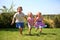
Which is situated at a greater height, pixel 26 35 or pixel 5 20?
pixel 5 20

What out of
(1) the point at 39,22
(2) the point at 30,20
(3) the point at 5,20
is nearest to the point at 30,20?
(2) the point at 30,20

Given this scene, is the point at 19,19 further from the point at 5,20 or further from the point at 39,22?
the point at 39,22

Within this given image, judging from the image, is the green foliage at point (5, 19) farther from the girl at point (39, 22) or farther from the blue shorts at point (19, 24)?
the girl at point (39, 22)

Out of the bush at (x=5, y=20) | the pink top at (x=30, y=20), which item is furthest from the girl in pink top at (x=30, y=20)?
the bush at (x=5, y=20)

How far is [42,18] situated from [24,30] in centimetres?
26

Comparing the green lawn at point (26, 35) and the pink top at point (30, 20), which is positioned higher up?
the pink top at point (30, 20)

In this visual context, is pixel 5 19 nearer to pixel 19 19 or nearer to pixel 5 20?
pixel 5 20

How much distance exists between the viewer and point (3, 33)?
202 cm

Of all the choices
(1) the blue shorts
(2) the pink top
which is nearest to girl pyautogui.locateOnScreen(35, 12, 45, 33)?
(2) the pink top

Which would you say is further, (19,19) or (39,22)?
(39,22)

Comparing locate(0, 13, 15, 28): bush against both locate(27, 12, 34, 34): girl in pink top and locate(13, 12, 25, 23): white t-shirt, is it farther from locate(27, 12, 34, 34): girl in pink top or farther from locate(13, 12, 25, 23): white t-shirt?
locate(27, 12, 34, 34): girl in pink top

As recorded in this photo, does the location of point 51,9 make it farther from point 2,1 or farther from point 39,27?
point 2,1

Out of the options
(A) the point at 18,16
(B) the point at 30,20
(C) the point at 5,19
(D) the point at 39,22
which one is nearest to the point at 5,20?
Answer: (C) the point at 5,19

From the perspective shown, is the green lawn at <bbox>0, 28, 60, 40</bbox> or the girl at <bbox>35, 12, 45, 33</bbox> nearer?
the green lawn at <bbox>0, 28, 60, 40</bbox>
